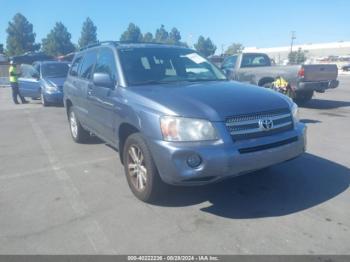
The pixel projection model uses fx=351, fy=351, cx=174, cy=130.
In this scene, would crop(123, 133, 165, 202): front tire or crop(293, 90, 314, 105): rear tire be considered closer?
crop(123, 133, 165, 202): front tire

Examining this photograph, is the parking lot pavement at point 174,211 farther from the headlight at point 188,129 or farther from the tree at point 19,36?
the tree at point 19,36

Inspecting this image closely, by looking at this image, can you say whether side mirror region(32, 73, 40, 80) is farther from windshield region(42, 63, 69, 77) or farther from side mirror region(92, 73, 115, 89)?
side mirror region(92, 73, 115, 89)

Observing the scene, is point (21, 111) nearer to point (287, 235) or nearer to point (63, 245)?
point (63, 245)

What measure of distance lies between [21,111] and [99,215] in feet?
33.6

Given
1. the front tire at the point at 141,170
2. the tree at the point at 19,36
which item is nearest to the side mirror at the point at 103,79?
the front tire at the point at 141,170

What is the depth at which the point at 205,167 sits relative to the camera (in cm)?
345

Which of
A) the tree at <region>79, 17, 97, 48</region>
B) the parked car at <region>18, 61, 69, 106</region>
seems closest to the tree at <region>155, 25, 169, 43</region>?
the tree at <region>79, 17, 97, 48</region>

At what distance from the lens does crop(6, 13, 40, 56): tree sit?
→ 64.4 m


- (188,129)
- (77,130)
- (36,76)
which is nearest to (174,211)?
(188,129)

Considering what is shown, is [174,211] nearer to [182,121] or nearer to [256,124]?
[182,121]

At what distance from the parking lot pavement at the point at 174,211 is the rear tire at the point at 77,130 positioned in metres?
0.89

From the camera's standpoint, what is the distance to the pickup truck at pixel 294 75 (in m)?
10.9

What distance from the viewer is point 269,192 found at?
4.36 m

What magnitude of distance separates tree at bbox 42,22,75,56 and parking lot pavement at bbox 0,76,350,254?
66.9m
